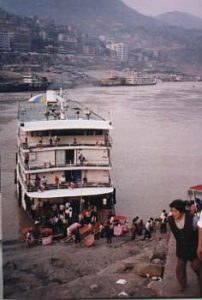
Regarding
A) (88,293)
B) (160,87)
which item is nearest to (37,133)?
(160,87)

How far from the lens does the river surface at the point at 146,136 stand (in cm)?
405

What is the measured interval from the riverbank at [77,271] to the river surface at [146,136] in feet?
1.44

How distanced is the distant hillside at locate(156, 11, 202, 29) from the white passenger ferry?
92 centimetres

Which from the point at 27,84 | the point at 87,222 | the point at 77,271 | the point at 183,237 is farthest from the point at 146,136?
the point at 183,237

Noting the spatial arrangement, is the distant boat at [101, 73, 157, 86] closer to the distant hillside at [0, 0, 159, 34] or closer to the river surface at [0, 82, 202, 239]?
the river surface at [0, 82, 202, 239]

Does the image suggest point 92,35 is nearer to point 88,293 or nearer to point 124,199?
point 124,199

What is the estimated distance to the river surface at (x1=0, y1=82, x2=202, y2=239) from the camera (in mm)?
4051

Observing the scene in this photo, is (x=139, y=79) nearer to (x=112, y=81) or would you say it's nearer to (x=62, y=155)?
(x=112, y=81)

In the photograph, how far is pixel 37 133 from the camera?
180 inches

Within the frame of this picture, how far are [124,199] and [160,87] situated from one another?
97 centimetres

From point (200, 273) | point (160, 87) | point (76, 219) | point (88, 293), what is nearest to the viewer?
point (200, 273)

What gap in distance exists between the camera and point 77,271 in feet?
11.7

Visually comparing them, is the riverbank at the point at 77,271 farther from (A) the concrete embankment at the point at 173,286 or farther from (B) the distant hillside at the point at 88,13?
(B) the distant hillside at the point at 88,13

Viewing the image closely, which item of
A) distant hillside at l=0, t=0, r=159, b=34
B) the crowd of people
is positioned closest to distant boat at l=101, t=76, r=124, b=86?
distant hillside at l=0, t=0, r=159, b=34
